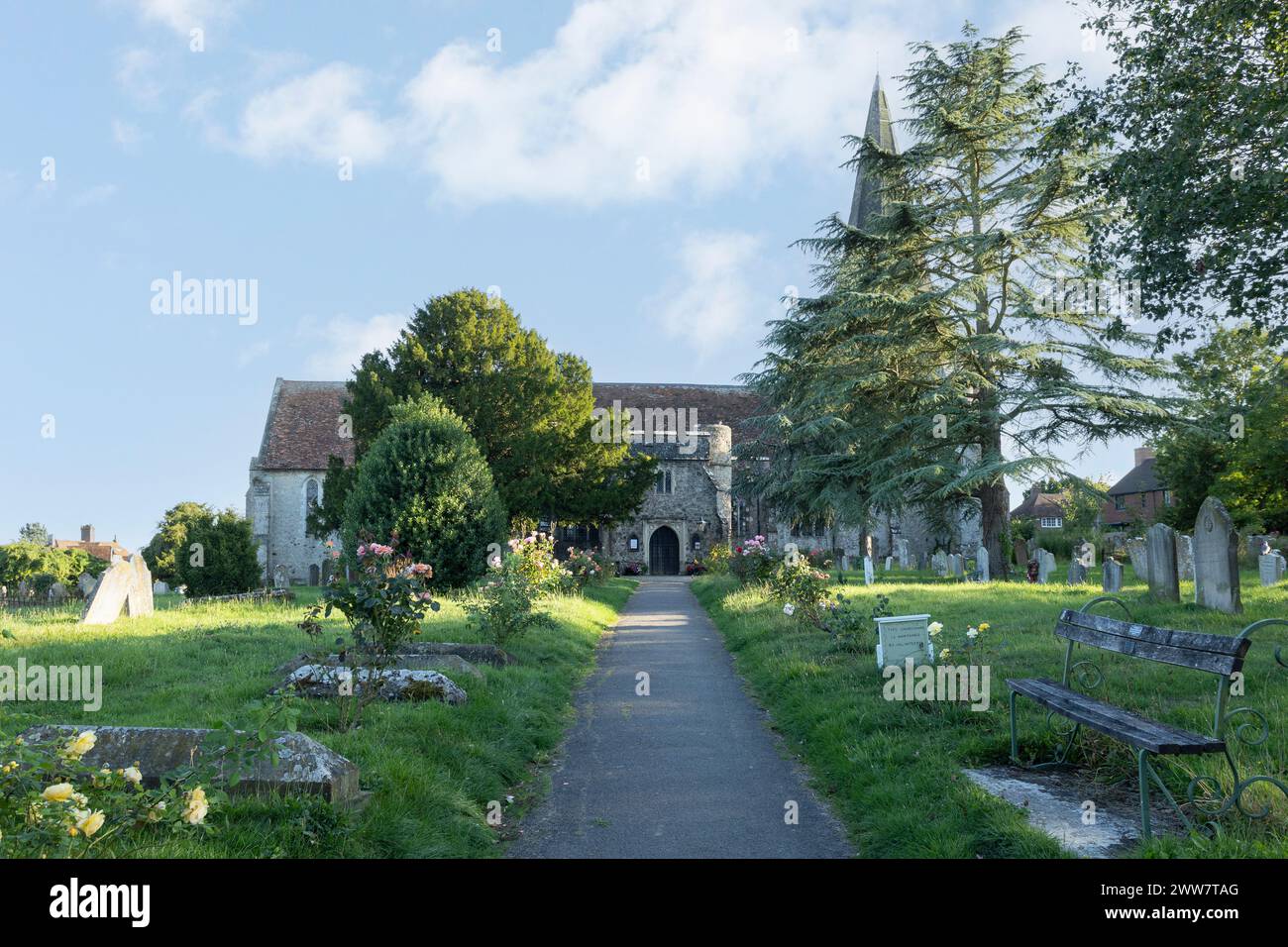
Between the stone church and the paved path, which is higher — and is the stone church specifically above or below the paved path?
above

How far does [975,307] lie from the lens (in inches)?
968

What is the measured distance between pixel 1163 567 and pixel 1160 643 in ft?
30.4

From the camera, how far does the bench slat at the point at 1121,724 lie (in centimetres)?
445

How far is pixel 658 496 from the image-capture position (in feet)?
153

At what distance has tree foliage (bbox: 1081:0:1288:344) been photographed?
1084 centimetres

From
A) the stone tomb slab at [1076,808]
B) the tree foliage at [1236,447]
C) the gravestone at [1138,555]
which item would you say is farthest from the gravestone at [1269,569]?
the stone tomb slab at [1076,808]

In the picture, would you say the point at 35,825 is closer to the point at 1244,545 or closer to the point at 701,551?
the point at 1244,545

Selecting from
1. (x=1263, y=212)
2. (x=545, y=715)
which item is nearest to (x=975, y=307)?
(x=1263, y=212)

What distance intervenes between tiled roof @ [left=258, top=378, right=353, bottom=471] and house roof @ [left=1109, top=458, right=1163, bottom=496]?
175 ft

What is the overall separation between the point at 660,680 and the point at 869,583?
1439 centimetres

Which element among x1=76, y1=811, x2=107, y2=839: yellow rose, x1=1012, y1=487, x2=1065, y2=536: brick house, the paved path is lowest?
the paved path

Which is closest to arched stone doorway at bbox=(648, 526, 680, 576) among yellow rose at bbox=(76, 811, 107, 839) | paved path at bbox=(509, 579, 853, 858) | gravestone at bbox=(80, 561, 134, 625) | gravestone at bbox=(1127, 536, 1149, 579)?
gravestone at bbox=(1127, 536, 1149, 579)

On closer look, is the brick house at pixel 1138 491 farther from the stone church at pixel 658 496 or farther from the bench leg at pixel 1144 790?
the bench leg at pixel 1144 790

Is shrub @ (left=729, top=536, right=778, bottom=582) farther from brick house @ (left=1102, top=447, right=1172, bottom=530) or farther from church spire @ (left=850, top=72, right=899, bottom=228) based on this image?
brick house @ (left=1102, top=447, right=1172, bottom=530)
